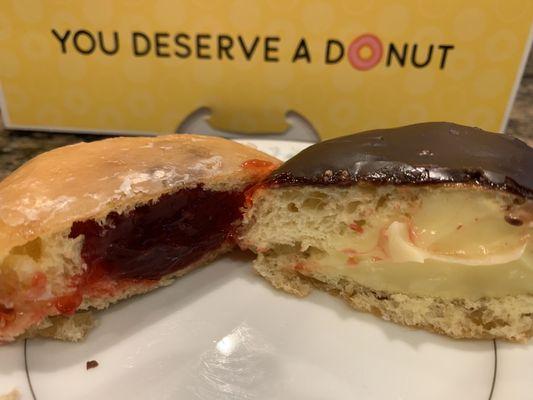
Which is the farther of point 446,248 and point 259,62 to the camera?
point 259,62

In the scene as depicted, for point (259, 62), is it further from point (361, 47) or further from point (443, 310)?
point (443, 310)

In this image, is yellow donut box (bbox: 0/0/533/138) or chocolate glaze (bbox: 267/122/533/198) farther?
yellow donut box (bbox: 0/0/533/138)

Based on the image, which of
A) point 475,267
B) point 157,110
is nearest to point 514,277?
point 475,267

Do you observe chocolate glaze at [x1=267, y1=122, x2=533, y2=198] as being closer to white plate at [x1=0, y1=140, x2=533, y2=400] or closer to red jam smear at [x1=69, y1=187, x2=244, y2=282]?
red jam smear at [x1=69, y1=187, x2=244, y2=282]

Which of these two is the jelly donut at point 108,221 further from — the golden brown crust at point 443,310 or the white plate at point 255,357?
the golden brown crust at point 443,310

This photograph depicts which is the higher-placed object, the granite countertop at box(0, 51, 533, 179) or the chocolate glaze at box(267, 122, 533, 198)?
the chocolate glaze at box(267, 122, 533, 198)

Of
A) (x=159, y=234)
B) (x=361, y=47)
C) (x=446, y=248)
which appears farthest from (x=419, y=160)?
(x=159, y=234)

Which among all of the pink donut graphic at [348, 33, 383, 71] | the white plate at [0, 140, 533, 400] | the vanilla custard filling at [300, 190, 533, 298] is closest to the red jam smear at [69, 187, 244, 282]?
the white plate at [0, 140, 533, 400]

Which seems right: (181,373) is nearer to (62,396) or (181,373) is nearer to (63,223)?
(62,396)
